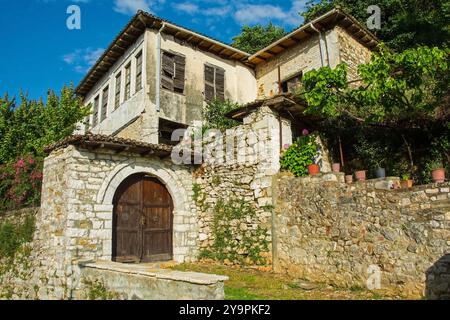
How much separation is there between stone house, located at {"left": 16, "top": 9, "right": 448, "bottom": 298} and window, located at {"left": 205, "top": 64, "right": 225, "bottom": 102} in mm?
126

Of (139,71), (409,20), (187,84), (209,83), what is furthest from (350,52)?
(139,71)

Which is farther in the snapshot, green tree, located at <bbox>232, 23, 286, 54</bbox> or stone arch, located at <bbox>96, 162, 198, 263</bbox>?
green tree, located at <bbox>232, 23, 286, 54</bbox>

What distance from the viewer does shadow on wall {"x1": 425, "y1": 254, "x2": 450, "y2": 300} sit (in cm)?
529

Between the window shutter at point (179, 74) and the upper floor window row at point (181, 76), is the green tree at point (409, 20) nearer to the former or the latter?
the upper floor window row at point (181, 76)

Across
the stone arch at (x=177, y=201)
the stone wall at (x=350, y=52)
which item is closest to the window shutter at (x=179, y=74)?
the stone arch at (x=177, y=201)

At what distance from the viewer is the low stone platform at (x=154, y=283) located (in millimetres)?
4484

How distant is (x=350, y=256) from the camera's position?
21.6 ft

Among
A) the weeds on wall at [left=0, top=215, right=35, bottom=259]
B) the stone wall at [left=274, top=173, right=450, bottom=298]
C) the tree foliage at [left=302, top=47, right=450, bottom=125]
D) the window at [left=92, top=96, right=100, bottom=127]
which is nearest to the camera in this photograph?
the stone wall at [left=274, top=173, right=450, bottom=298]

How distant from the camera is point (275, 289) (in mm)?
6402

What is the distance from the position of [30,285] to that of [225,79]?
32.3 feet

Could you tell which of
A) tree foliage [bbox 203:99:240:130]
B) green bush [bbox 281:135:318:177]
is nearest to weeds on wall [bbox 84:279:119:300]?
green bush [bbox 281:135:318:177]

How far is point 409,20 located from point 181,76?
9.32m

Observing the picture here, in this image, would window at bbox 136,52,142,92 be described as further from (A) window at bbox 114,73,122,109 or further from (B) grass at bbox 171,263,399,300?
(B) grass at bbox 171,263,399,300
